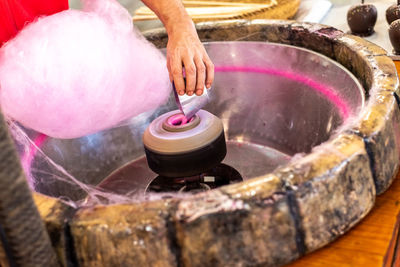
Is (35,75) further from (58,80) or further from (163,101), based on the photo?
(163,101)

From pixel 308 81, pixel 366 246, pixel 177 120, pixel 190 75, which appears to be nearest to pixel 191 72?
pixel 190 75

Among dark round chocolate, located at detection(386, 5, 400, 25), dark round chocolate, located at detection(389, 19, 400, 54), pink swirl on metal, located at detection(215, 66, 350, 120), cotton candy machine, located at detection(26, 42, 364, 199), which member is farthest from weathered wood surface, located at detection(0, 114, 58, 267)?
dark round chocolate, located at detection(386, 5, 400, 25)

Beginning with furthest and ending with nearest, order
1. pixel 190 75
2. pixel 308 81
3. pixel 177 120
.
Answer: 1. pixel 308 81
2. pixel 177 120
3. pixel 190 75

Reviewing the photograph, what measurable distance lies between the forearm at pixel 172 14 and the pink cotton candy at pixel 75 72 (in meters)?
0.09

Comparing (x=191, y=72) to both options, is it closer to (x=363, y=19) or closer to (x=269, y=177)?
(x=269, y=177)

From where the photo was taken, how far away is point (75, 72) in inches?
39.7

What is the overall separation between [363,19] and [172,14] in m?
1.23

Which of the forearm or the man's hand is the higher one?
the forearm

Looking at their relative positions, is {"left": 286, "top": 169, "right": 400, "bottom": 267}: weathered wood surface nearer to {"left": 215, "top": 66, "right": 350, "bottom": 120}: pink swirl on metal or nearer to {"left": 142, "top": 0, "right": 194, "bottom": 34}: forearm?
{"left": 215, "top": 66, "right": 350, "bottom": 120}: pink swirl on metal

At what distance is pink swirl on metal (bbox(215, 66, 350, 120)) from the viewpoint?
3.39 ft

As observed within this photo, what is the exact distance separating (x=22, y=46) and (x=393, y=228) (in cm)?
84

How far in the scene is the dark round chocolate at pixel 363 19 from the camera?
2.05 metres

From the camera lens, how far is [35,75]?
38.4 inches

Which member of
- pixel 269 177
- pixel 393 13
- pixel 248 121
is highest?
pixel 269 177
